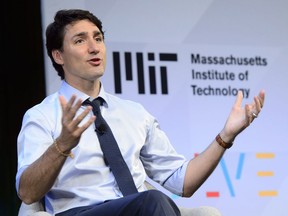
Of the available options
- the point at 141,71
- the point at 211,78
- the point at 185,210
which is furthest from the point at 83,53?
the point at 211,78

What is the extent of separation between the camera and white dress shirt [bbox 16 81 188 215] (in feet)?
8.22

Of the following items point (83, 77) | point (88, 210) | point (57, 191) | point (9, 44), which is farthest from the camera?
point (9, 44)

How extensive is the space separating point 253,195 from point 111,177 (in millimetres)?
1495

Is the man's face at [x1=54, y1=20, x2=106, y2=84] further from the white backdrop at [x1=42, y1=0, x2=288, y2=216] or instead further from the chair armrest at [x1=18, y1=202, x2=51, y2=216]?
the white backdrop at [x1=42, y1=0, x2=288, y2=216]

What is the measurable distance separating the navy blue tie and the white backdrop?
1032 mm

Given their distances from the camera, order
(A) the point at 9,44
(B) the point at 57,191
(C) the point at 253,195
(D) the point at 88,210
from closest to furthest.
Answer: (D) the point at 88,210 < (B) the point at 57,191 < (A) the point at 9,44 < (C) the point at 253,195

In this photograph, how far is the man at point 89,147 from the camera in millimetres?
2266

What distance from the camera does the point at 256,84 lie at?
3982 mm

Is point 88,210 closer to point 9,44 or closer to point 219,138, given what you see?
point 219,138

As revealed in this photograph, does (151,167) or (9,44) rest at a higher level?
(9,44)

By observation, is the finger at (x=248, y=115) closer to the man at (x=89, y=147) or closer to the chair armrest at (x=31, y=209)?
the man at (x=89, y=147)

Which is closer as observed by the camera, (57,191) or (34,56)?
(57,191)

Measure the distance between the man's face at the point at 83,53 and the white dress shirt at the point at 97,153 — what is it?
68mm

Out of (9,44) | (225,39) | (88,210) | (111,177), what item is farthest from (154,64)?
(88,210)
